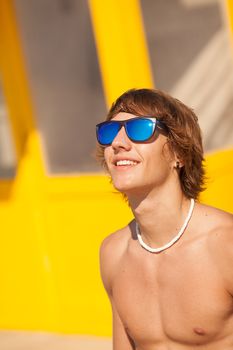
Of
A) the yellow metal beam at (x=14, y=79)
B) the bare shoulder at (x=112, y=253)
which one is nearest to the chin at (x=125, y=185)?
the bare shoulder at (x=112, y=253)

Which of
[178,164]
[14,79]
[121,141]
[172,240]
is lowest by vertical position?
[14,79]

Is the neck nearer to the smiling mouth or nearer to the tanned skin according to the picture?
the tanned skin

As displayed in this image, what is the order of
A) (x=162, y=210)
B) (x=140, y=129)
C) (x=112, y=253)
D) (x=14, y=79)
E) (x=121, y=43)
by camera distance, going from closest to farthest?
(x=140, y=129) < (x=162, y=210) < (x=112, y=253) < (x=121, y=43) < (x=14, y=79)

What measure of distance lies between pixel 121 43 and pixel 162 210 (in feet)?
6.46

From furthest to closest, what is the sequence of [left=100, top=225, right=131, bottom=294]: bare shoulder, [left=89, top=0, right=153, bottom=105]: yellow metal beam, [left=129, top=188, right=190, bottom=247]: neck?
[left=89, top=0, right=153, bottom=105]: yellow metal beam < [left=100, top=225, right=131, bottom=294]: bare shoulder < [left=129, top=188, right=190, bottom=247]: neck

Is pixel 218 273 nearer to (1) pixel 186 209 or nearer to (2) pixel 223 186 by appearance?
(1) pixel 186 209

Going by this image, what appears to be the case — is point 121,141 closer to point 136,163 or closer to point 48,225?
point 136,163

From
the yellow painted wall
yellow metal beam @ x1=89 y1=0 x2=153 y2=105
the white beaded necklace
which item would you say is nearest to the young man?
the white beaded necklace

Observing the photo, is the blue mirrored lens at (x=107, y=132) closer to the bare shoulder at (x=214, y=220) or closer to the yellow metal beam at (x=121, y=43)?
the bare shoulder at (x=214, y=220)

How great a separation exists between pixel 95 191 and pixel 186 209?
2.27 meters

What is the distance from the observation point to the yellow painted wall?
4645 millimetres

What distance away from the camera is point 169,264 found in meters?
2.42

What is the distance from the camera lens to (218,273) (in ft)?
7.50

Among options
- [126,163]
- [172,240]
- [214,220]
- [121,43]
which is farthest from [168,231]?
[121,43]
